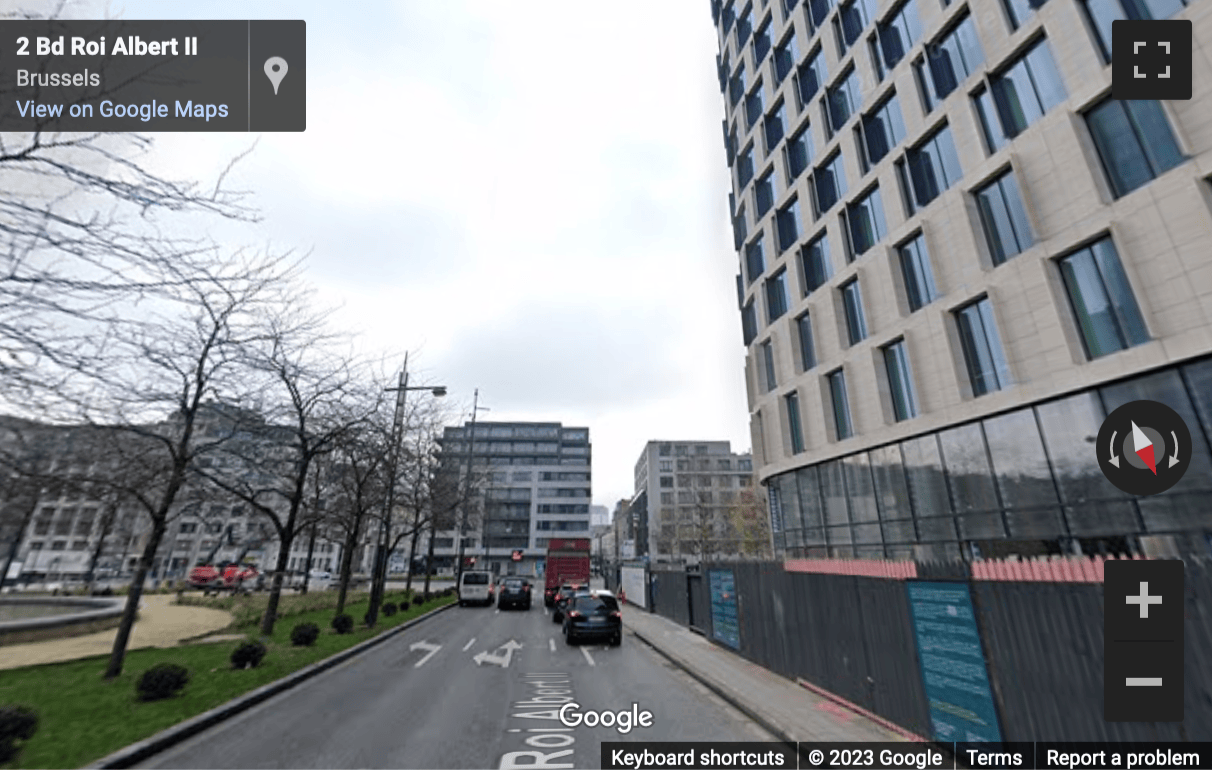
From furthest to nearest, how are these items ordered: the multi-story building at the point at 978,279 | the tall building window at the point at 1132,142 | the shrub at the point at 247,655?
the tall building window at the point at 1132,142, the multi-story building at the point at 978,279, the shrub at the point at 247,655

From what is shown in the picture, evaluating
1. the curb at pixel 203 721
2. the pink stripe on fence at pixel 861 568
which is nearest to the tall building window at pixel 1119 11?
the pink stripe on fence at pixel 861 568

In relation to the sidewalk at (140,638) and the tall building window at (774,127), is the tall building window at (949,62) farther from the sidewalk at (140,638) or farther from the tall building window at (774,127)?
the sidewalk at (140,638)

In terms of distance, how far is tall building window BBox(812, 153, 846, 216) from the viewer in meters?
23.3

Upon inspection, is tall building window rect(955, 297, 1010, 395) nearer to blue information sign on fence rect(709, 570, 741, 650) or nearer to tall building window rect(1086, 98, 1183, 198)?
tall building window rect(1086, 98, 1183, 198)

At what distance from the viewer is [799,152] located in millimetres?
26484

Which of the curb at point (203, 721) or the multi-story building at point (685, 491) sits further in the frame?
the multi-story building at point (685, 491)

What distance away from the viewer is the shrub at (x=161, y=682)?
799 cm

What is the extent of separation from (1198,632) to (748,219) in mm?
29828

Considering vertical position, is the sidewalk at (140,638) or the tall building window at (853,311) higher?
the tall building window at (853,311)

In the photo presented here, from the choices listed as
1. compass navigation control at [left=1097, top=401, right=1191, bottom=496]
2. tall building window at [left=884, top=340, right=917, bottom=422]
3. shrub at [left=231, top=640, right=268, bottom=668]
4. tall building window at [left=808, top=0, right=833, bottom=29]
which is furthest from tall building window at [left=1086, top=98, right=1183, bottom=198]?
shrub at [left=231, top=640, right=268, bottom=668]

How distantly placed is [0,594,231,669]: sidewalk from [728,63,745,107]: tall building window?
3842 cm

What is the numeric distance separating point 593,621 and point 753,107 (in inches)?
1210

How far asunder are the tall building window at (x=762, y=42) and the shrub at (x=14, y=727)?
122 feet

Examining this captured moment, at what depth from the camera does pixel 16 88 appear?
4.09m
